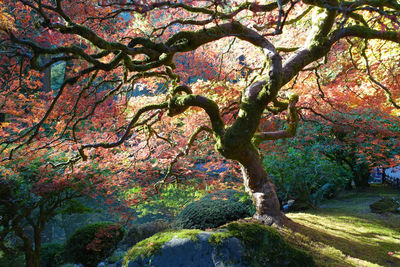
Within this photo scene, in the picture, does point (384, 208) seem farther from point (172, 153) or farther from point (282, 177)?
point (172, 153)

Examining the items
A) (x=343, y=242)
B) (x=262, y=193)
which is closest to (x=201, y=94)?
(x=262, y=193)

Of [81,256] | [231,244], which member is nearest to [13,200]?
[81,256]

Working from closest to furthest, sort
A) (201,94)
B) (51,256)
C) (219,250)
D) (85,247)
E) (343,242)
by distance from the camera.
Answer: (219,250), (343,242), (201,94), (85,247), (51,256)

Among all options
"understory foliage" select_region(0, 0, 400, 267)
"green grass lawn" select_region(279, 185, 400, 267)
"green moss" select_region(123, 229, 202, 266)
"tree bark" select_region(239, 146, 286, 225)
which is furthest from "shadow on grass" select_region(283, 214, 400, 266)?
"green moss" select_region(123, 229, 202, 266)

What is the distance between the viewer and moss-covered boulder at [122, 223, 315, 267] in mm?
2252

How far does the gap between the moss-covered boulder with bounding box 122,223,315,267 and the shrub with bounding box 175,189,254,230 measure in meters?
2.48

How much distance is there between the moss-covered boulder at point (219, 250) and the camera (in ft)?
7.39

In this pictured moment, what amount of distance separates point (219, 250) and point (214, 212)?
289 cm

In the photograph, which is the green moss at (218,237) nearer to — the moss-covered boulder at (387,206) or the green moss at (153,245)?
the green moss at (153,245)

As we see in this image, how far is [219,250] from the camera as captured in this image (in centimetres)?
Result: 229

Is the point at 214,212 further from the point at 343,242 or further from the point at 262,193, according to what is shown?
the point at 343,242

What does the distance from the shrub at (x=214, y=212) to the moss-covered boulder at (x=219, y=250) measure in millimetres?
2484

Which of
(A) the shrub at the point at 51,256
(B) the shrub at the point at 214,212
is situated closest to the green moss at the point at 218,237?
(B) the shrub at the point at 214,212

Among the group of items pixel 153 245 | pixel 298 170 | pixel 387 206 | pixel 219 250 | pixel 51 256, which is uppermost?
pixel 298 170
